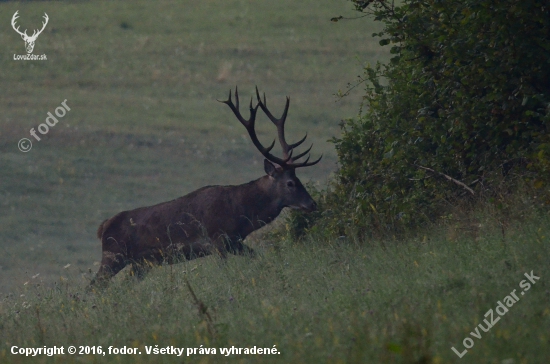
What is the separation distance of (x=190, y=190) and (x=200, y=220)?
12.9m

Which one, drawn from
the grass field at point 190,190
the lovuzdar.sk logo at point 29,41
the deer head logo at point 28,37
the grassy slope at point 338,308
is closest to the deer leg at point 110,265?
the grass field at point 190,190

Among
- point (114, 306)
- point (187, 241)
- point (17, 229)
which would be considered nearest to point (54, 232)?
point (17, 229)

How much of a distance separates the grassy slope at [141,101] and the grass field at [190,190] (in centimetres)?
9

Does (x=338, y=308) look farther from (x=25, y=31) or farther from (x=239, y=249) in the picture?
(x=25, y=31)

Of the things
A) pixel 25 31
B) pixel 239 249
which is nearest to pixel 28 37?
pixel 25 31

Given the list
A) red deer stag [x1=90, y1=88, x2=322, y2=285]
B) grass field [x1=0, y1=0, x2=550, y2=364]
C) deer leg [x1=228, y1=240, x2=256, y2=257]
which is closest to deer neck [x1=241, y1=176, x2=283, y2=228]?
red deer stag [x1=90, y1=88, x2=322, y2=285]

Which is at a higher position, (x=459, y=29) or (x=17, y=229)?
(x=459, y=29)

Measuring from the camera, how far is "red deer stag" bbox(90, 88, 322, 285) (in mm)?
12930

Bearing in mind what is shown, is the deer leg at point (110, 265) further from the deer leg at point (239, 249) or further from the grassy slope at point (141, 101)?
the grassy slope at point (141, 101)

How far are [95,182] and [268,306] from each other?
1934 centimetres

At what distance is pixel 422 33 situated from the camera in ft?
33.3

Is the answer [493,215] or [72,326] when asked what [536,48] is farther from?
[72,326]

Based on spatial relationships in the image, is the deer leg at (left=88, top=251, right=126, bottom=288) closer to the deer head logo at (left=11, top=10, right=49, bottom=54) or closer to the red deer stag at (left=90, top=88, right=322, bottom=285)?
the red deer stag at (left=90, top=88, right=322, bottom=285)

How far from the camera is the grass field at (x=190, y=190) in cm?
688
